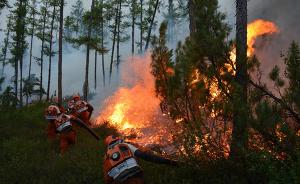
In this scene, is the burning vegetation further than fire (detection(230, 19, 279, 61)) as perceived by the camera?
No

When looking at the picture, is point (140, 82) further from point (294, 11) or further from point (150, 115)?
point (294, 11)

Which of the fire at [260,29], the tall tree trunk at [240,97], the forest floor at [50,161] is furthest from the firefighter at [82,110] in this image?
the fire at [260,29]

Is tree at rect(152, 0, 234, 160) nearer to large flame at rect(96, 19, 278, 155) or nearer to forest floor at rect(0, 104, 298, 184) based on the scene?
large flame at rect(96, 19, 278, 155)

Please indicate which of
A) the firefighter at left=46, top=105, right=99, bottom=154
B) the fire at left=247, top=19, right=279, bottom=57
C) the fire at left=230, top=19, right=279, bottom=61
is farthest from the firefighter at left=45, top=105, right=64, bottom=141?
the fire at left=247, top=19, right=279, bottom=57

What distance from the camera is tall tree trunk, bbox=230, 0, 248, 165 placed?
19.7ft

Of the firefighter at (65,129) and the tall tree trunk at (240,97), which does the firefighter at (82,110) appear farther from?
the tall tree trunk at (240,97)

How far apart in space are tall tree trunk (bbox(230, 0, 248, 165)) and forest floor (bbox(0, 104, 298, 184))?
1.19 ft

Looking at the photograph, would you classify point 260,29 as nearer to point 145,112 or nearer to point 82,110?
point 145,112

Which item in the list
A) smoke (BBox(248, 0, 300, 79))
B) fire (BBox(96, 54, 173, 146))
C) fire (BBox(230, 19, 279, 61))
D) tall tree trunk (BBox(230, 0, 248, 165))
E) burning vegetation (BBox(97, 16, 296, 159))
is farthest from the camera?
fire (BBox(230, 19, 279, 61))

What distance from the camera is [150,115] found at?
17344 mm

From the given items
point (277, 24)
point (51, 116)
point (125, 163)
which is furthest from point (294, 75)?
point (277, 24)

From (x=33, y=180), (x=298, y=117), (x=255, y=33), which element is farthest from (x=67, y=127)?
(x=255, y=33)

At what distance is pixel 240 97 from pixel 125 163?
233 centimetres

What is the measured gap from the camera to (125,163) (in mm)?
6855
